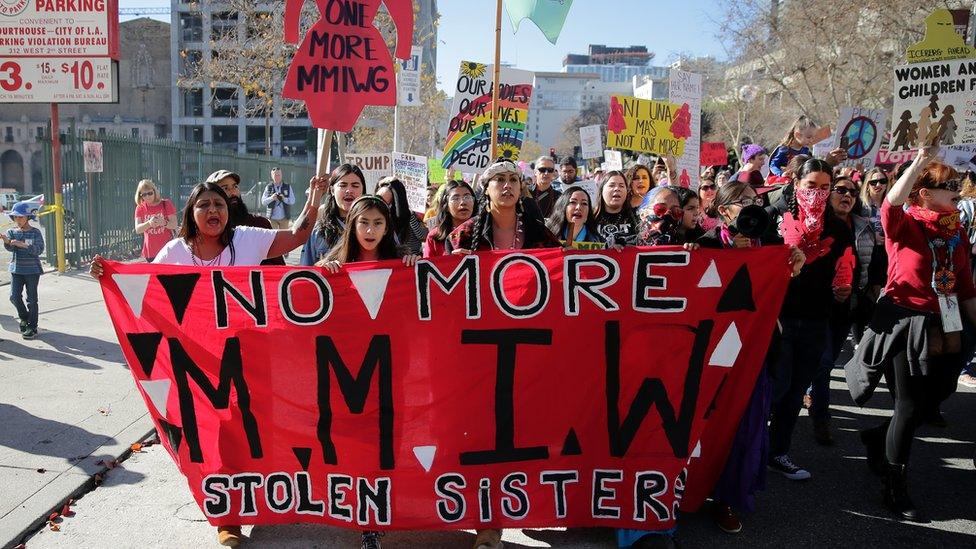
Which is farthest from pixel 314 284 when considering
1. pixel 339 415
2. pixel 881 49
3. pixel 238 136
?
pixel 238 136

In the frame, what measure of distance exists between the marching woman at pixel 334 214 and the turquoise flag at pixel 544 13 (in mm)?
3333

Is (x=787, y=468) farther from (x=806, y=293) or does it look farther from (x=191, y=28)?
(x=191, y=28)

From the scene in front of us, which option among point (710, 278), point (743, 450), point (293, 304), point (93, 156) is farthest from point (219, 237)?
point (93, 156)

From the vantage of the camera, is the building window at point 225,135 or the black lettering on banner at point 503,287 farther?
the building window at point 225,135

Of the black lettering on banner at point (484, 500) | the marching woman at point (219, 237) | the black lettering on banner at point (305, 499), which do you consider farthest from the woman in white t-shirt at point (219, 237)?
the black lettering on banner at point (484, 500)

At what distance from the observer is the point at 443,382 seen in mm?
3529

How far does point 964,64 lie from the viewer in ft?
22.6

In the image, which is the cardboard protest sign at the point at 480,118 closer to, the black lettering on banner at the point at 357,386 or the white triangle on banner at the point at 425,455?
the black lettering on banner at the point at 357,386

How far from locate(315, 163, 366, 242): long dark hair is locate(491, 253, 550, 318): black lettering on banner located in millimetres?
1652

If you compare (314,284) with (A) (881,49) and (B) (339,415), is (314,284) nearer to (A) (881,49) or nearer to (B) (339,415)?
(B) (339,415)

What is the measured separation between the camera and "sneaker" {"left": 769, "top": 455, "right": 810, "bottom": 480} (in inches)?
177

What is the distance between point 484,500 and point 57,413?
3.38 m

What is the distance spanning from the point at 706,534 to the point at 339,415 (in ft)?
6.43

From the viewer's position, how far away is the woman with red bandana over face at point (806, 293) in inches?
173
